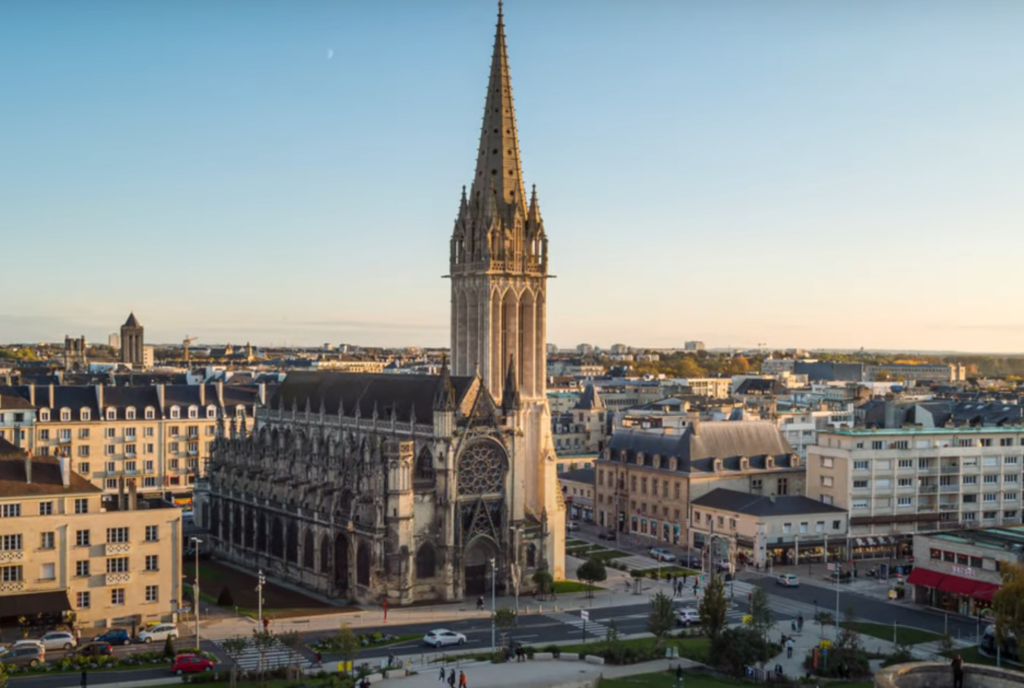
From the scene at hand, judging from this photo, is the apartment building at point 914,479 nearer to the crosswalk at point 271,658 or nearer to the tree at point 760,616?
the tree at point 760,616

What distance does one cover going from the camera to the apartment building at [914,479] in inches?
4476

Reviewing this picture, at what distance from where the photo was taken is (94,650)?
7075cm

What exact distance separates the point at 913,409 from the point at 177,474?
88695 mm

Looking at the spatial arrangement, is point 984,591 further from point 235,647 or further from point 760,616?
point 235,647

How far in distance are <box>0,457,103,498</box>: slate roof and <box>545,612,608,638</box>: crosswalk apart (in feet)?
109

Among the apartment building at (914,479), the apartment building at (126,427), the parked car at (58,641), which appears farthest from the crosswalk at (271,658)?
the apartment building at (126,427)

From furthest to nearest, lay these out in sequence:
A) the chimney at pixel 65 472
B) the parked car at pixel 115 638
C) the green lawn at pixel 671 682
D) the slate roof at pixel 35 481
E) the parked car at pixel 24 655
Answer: the chimney at pixel 65 472 < the slate roof at pixel 35 481 < the parked car at pixel 115 638 < the parked car at pixel 24 655 < the green lawn at pixel 671 682

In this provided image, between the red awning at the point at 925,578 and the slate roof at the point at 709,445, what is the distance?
2975 centimetres

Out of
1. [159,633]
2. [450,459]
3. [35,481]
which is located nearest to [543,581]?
[450,459]

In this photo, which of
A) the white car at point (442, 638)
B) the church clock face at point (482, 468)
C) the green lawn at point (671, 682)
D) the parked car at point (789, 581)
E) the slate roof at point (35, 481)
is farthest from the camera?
the parked car at point (789, 581)

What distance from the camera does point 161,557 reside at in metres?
80.8

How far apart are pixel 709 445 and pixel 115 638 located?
65.2 m

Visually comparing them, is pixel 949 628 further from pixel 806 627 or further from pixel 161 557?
pixel 161 557

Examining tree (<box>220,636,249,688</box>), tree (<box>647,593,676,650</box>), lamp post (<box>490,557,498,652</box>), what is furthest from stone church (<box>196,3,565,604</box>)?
tree (<box>647,593,676,650</box>)
